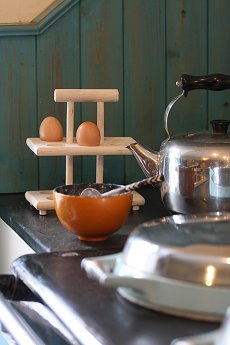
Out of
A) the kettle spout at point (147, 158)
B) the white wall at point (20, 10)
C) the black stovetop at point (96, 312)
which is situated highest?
the white wall at point (20, 10)

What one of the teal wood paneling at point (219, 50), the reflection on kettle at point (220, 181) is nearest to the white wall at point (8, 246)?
the reflection on kettle at point (220, 181)

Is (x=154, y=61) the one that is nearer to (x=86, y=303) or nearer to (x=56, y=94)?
(x=56, y=94)

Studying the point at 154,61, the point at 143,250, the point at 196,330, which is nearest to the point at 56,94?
the point at 154,61

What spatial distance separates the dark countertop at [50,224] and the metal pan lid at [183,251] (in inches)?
11.7

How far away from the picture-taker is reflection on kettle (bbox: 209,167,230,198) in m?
1.50

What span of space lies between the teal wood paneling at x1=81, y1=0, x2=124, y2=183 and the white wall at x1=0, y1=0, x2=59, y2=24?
0.33 ft

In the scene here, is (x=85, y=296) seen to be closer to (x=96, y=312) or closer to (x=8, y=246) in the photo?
(x=96, y=312)

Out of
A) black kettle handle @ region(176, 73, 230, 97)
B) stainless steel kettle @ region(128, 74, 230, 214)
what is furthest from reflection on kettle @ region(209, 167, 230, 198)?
black kettle handle @ region(176, 73, 230, 97)

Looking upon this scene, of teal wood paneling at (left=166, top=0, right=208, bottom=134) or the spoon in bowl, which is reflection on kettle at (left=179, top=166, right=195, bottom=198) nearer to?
the spoon in bowl

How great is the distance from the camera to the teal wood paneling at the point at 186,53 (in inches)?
79.1

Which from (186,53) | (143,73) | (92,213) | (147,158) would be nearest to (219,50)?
(186,53)

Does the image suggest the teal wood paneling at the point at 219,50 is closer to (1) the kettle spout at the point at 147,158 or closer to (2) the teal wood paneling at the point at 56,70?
(2) the teal wood paneling at the point at 56,70

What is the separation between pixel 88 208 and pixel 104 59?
25.4 inches

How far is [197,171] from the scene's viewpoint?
1506 millimetres
